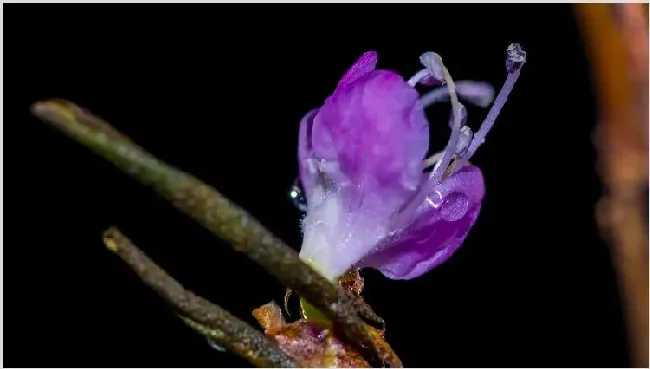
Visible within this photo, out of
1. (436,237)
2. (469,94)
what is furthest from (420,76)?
(436,237)

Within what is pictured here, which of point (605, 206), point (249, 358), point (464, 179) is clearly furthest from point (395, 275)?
point (605, 206)

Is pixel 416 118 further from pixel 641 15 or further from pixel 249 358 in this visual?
pixel 641 15

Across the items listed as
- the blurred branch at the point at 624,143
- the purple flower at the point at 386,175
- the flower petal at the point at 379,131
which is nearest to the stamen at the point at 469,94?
the purple flower at the point at 386,175

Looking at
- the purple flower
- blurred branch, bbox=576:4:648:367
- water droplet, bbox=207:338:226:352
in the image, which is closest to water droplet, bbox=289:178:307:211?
the purple flower

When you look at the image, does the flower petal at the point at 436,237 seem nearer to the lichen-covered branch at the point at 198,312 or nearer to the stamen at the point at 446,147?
the stamen at the point at 446,147

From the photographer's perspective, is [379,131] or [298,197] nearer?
[379,131]

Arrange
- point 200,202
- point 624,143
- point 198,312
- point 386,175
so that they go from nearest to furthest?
point 200,202, point 198,312, point 386,175, point 624,143

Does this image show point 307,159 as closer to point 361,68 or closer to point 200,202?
point 361,68
